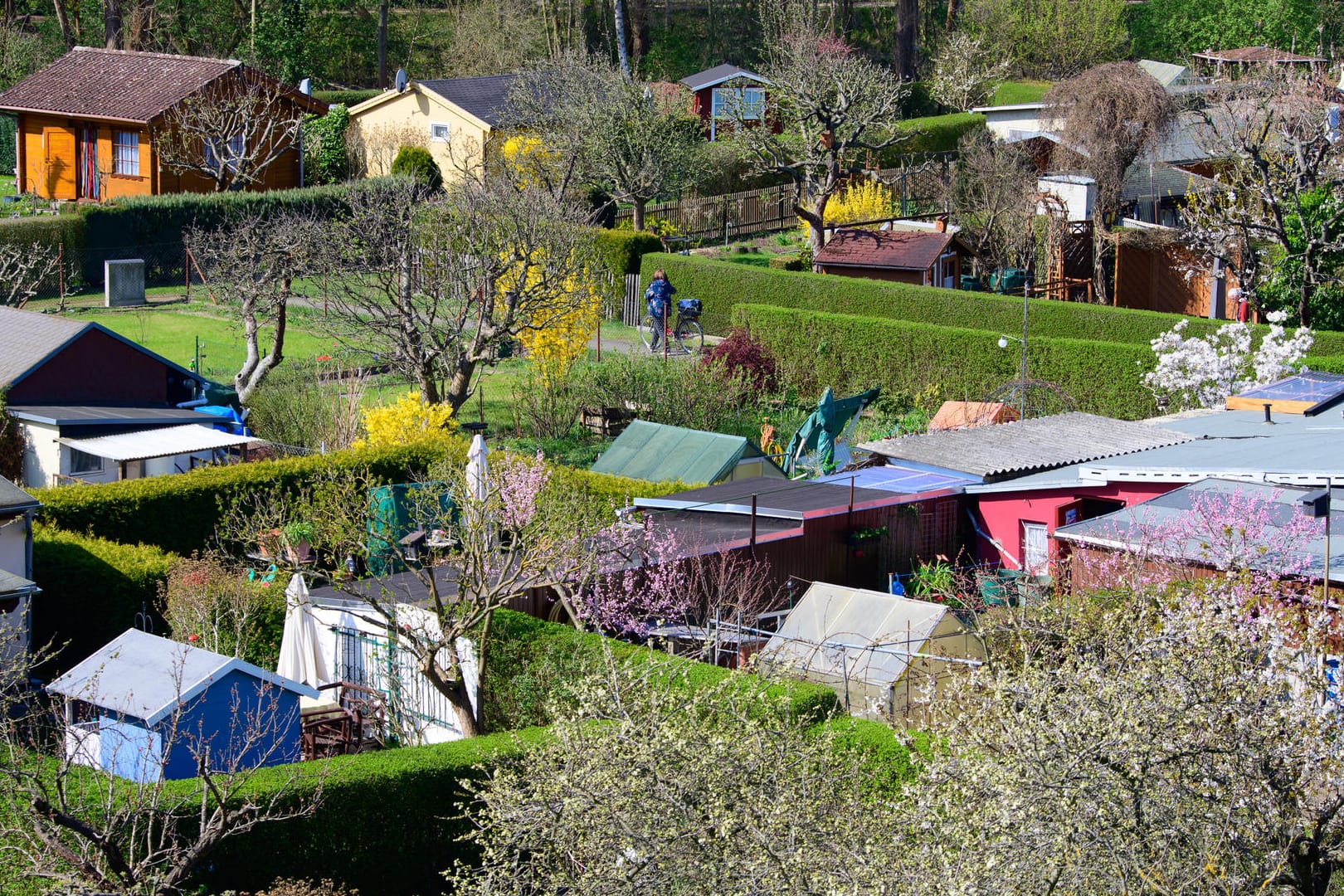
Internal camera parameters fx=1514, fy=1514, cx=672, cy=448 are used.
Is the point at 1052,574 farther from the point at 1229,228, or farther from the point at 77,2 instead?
the point at 77,2

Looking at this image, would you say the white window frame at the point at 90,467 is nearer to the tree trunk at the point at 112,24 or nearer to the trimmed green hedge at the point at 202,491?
the trimmed green hedge at the point at 202,491

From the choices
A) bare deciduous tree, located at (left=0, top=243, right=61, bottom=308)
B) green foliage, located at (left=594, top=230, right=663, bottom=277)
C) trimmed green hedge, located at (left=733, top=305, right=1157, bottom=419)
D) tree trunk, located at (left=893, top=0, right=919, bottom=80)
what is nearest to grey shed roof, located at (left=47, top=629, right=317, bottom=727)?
trimmed green hedge, located at (left=733, top=305, right=1157, bottom=419)

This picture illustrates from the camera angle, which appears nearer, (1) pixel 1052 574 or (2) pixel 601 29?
(1) pixel 1052 574

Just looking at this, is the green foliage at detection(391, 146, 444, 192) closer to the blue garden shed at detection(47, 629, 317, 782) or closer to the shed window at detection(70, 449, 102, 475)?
the shed window at detection(70, 449, 102, 475)

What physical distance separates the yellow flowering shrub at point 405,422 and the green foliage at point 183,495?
882mm

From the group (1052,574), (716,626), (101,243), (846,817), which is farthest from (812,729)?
(101,243)

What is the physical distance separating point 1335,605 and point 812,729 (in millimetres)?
4832

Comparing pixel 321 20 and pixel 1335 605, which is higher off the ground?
pixel 321 20

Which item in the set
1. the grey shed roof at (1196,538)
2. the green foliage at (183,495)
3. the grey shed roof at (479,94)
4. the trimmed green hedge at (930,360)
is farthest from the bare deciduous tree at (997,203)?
the grey shed roof at (1196,538)

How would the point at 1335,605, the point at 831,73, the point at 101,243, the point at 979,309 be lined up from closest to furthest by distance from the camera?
1. the point at 1335,605
2. the point at 979,309
3. the point at 101,243
4. the point at 831,73

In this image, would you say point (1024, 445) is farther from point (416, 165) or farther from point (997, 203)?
point (416, 165)

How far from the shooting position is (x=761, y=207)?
41.0 meters

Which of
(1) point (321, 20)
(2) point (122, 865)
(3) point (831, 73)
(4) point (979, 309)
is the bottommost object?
(2) point (122, 865)

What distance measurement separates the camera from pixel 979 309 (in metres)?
29.2
